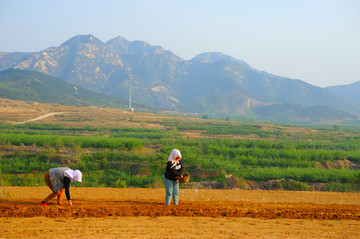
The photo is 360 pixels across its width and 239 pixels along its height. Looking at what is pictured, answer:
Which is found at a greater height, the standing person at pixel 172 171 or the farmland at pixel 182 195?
the standing person at pixel 172 171

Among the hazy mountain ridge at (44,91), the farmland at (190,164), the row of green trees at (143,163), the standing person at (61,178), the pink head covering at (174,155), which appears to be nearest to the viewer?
the standing person at (61,178)

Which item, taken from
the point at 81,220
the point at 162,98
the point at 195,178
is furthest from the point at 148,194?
the point at 162,98

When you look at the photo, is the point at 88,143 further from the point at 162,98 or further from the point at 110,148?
the point at 162,98

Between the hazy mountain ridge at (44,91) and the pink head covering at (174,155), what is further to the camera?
the hazy mountain ridge at (44,91)

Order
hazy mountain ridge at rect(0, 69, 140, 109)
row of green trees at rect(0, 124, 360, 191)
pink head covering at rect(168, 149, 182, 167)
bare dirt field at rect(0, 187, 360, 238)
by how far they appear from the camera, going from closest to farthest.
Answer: bare dirt field at rect(0, 187, 360, 238) → pink head covering at rect(168, 149, 182, 167) → row of green trees at rect(0, 124, 360, 191) → hazy mountain ridge at rect(0, 69, 140, 109)

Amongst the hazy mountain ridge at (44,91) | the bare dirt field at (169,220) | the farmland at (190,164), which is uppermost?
the hazy mountain ridge at (44,91)

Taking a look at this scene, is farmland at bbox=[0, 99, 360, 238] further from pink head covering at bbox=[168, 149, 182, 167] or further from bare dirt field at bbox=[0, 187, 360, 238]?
pink head covering at bbox=[168, 149, 182, 167]

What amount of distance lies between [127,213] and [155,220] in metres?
0.88

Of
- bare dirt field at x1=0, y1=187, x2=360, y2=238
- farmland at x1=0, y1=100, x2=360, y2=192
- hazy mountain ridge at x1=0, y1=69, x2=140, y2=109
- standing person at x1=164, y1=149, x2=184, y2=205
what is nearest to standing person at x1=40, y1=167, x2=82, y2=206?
bare dirt field at x1=0, y1=187, x2=360, y2=238

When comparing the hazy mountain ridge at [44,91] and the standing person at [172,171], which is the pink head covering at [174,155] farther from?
the hazy mountain ridge at [44,91]

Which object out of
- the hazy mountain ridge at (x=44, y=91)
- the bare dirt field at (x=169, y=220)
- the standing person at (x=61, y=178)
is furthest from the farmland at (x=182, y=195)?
the hazy mountain ridge at (x=44, y=91)

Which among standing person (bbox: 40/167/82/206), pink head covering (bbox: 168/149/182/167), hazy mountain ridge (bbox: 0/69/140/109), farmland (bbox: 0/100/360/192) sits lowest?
farmland (bbox: 0/100/360/192)

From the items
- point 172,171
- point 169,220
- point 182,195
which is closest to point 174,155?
point 172,171

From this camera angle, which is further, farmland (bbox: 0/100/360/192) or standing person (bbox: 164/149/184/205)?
farmland (bbox: 0/100/360/192)
